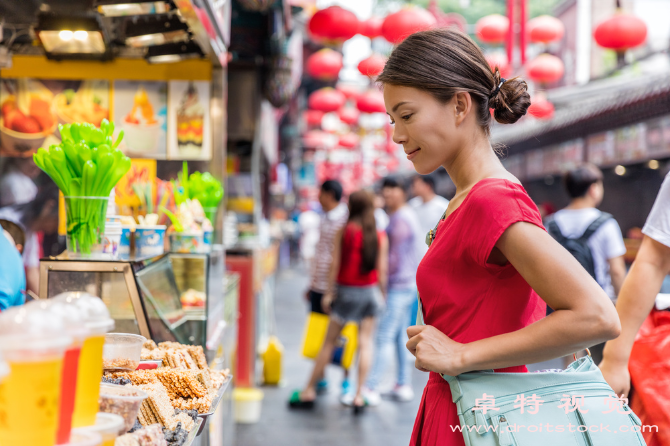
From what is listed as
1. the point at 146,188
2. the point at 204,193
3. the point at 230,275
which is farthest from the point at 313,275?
the point at 146,188

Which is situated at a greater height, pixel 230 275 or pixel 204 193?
pixel 204 193

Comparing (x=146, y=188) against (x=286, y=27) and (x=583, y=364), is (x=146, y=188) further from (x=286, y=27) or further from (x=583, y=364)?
(x=286, y=27)

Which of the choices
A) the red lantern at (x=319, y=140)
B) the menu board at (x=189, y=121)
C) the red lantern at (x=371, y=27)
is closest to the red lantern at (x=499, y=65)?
the red lantern at (x=371, y=27)

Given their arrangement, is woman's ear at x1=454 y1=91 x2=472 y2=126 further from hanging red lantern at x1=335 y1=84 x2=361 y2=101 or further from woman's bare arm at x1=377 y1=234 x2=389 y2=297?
hanging red lantern at x1=335 y1=84 x2=361 y2=101

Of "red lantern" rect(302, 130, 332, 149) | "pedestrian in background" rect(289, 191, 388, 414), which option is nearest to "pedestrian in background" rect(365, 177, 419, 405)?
"pedestrian in background" rect(289, 191, 388, 414)

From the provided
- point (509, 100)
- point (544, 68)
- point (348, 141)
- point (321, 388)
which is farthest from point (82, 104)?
point (348, 141)

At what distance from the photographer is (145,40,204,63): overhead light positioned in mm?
3277

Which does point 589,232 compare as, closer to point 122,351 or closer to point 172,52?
point 172,52

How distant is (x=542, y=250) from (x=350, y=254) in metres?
4.14

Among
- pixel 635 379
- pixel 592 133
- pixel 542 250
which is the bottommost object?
pixel 635 379

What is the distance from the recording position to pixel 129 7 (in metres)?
2.63

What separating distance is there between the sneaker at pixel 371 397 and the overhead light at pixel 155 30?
359cm

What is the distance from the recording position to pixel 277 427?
482cm

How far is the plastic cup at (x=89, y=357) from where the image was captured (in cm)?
103
